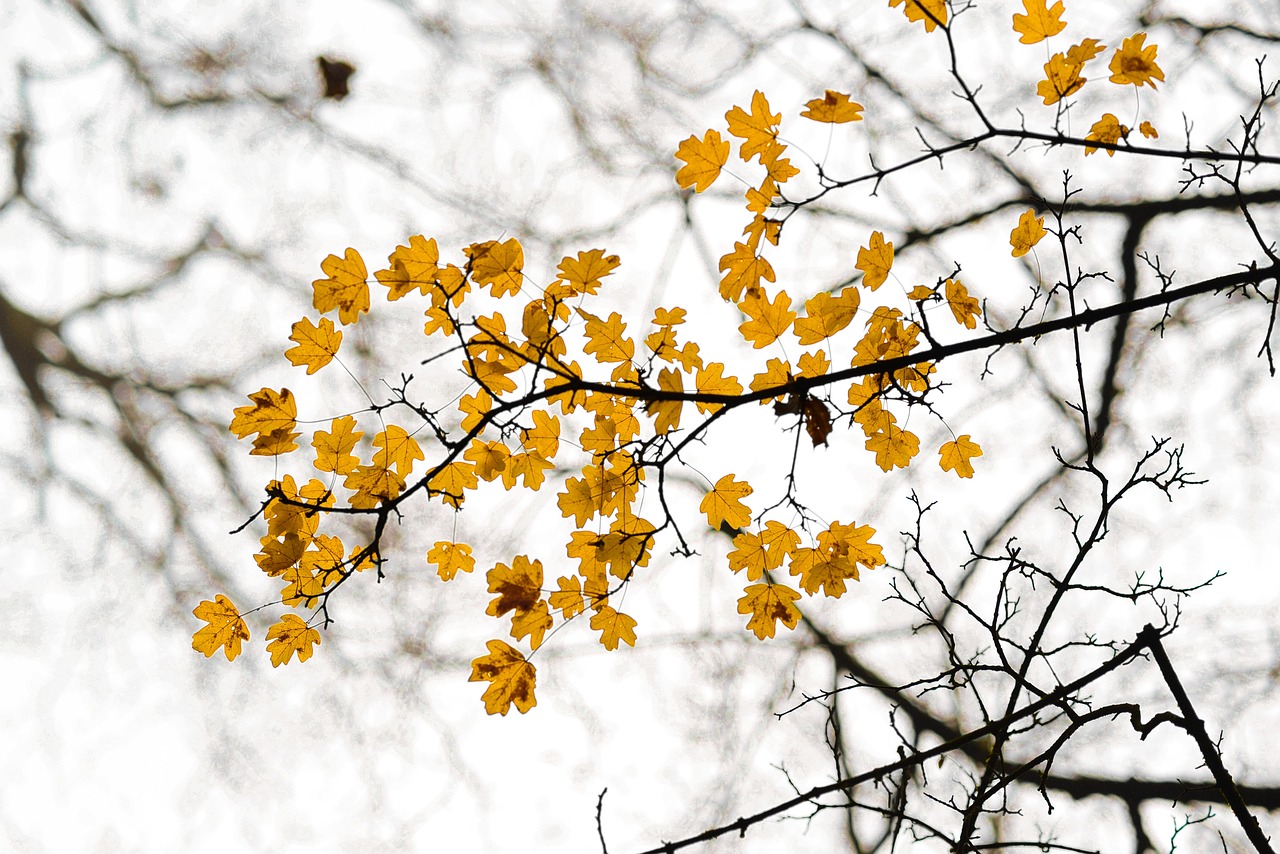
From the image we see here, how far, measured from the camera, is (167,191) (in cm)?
275

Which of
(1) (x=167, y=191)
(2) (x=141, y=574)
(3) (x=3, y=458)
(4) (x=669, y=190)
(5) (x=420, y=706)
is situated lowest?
(5) (x=420, y=706)

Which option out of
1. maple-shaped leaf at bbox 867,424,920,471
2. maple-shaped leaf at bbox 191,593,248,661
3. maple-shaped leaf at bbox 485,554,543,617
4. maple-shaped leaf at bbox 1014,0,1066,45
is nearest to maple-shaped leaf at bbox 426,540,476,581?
maple-shaped leaf at bbox 485,554,543,617

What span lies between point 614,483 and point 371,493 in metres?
0.37

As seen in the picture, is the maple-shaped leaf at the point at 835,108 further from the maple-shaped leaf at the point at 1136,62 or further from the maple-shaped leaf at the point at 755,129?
the maple-shaped leaf at the point at 1136,62

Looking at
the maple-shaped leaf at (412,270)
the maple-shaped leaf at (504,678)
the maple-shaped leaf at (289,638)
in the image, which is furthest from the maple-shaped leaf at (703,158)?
the maple-shaped leaf at (289,638)

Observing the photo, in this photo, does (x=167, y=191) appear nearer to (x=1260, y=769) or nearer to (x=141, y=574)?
(x=141, y=574)

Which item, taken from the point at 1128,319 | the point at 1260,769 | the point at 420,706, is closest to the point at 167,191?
the point at 420,706

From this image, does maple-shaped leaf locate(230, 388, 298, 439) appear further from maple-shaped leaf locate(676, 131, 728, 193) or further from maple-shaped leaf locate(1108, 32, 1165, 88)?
maple-shaped leaf locate(1108, 32, 1165, 88)

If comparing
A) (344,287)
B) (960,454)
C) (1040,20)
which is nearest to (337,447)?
(344,287)

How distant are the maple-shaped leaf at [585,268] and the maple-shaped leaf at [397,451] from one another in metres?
0.35

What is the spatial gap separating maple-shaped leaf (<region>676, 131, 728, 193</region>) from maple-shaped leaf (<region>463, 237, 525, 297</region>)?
0.28m

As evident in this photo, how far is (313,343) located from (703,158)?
2.15 ft

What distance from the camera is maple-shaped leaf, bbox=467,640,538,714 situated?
1165mm

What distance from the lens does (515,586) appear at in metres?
1.17
